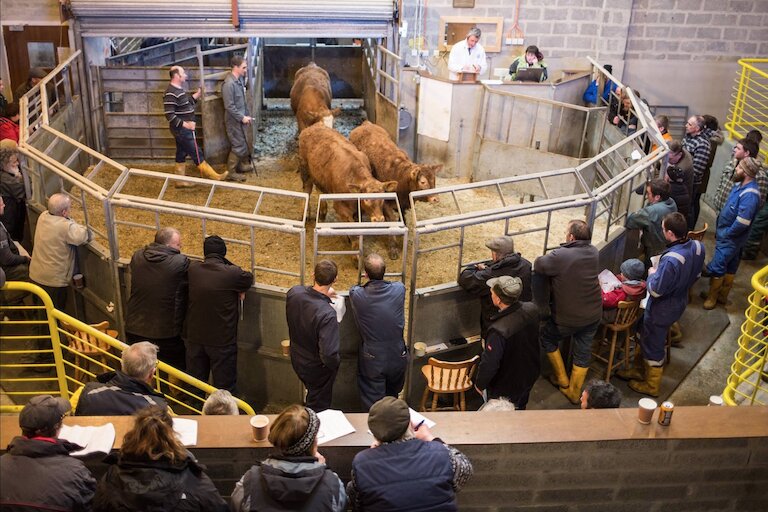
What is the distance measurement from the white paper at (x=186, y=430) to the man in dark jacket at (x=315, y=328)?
1836 mm

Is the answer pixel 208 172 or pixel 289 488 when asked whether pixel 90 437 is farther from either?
pixel 208 172

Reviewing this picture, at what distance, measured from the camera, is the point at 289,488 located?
13.4 feet

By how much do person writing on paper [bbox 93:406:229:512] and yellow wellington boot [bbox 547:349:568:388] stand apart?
4.82 metres

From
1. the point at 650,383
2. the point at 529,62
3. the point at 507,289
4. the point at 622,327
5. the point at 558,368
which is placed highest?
the point at 529,62

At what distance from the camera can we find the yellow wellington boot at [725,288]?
9758mm

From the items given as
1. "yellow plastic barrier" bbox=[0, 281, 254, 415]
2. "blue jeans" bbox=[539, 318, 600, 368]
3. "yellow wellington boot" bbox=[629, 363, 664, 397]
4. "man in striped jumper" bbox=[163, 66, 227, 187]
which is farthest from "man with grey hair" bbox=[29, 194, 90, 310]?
"yellow wellington boot" bbox=[629, 363, 664, 397]

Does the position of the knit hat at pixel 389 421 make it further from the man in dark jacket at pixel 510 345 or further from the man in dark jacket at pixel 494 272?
the man in dark jacket at pixel 494 272

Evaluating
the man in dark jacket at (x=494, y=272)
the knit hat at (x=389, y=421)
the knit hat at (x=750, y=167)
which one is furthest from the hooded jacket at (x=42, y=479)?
the knit hat at (x=750, y=167)

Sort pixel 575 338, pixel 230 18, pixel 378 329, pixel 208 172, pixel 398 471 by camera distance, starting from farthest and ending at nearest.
Result: 1. pixel 230 18
2. pixel 208 172
3. pixel 575 338
4. pixel 378 329
5. pixel 398 471

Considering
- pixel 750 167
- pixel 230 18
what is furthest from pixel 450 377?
pixel 230 18

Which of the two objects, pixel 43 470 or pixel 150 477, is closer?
pixel 150 477

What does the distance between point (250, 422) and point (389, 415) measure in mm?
1131

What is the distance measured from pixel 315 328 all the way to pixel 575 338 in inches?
115

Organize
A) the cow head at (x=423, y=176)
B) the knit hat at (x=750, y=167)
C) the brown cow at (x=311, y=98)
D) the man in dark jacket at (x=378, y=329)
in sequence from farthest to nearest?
the brown cow at (x=311, y=98) < the cow head at (x=423, y=176) < the knit hat at (x=750, y=167) < the man in dark jacket at (x=378, y=329)
